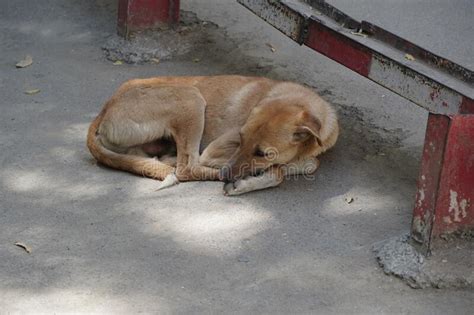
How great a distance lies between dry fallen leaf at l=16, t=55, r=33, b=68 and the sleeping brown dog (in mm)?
1939

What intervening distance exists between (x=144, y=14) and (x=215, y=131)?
243cm

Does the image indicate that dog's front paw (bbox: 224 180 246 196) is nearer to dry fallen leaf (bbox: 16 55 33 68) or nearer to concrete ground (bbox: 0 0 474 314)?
concrete ground (bbox: 0 0 474 314)

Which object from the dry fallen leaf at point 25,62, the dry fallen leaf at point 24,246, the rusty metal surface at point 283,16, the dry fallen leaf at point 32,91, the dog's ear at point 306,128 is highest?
the rusty metal surface at point 283,16

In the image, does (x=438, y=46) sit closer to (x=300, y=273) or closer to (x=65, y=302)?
(x=300, y=273)

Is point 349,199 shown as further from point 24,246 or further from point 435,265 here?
point 24,246

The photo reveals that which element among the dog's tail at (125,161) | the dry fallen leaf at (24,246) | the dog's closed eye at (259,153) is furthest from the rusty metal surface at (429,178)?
the dry fallen leaf at (24,246)

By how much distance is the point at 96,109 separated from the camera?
23.5ft

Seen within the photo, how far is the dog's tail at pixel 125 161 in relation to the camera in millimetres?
6016

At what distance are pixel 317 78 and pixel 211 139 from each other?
1.69 m

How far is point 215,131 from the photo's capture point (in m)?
6.32

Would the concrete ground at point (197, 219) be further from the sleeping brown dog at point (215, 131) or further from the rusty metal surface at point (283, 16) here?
the rusty metal surface at point (283, 16)

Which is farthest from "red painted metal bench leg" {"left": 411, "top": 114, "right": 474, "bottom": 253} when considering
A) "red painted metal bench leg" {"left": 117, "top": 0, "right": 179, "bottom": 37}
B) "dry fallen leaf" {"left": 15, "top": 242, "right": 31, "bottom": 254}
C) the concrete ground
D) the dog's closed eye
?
"red painted metal bench leg" {"left": 117, "top": 0, "right": 179, "bottom": 37}

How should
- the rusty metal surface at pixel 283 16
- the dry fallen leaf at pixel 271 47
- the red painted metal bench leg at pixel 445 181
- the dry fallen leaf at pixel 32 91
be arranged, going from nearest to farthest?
1. the red painted metal bench leg at pixel 445 181
2. the rusty metal surface at pixel 283 16
3. the dry fallen leaf at pixel 32 91
4. the dry fallen leaf at pixel 271 47

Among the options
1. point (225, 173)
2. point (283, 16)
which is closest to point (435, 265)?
point (225, 173)
